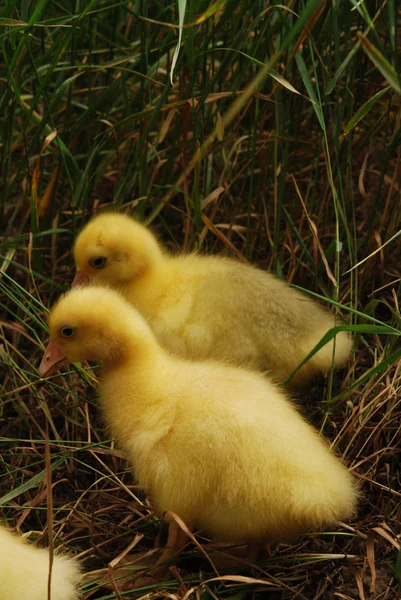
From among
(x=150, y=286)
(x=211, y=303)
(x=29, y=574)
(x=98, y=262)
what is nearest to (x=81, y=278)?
(x=98, y=262)

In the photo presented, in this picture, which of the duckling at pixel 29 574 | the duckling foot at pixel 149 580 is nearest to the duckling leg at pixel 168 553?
the duckling foot at pixel 149 580

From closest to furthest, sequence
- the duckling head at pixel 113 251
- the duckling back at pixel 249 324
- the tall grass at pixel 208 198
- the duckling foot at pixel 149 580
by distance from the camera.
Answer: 1. the duckling foot at pixel 149 580
2. the tall grass at pixel 208 198
3. the duckling back at pixel 249 324
4. the duckling head at pixel 113 251

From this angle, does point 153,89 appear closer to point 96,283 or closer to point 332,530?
point 96,283

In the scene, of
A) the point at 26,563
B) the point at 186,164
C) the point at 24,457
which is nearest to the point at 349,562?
the point at 26,563

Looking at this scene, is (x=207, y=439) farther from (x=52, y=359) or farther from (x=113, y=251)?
(x=113, y=251)

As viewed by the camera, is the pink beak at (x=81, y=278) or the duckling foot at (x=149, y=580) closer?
the duckling foot at (x=149, y=580)

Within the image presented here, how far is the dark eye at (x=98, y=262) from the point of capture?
2.70 metres

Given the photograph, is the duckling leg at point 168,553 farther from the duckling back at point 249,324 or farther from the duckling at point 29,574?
the duckling back at point 249,324

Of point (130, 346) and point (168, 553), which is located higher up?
point (130, 346)

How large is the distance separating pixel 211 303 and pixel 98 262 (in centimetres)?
36

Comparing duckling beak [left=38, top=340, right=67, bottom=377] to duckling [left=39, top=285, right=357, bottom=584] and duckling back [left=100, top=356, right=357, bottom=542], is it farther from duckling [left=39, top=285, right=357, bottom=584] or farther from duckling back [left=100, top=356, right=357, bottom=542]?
duckling back [left=100, top=356, right=357, bottom=542]

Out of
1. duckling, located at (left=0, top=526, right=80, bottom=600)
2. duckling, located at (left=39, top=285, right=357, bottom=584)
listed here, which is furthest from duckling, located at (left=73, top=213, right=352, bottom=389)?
duckling, located at (left=0, top=526, right=80, bottom=600)

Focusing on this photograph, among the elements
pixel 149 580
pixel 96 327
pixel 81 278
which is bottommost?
pixel 149 580

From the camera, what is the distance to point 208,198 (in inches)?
109
